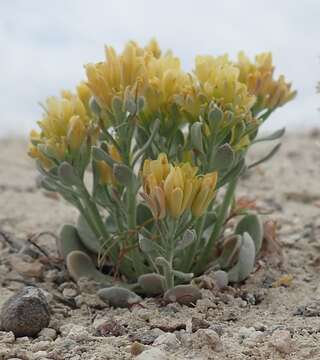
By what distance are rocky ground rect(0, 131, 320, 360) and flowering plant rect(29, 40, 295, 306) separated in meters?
0.09

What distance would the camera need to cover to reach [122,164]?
7.77ft

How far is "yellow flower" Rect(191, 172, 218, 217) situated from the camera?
2219 millimetres

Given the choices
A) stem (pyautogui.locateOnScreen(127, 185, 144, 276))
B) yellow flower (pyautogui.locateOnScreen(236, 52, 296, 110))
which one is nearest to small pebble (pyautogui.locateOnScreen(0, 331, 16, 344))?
stem (pyautogui.locateOnScreen(127, 185, 144, 276))

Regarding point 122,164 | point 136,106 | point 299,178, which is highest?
point 136,106

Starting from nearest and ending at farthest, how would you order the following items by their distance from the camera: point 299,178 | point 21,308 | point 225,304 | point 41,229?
point 21,308 < point 225,304 < point 41,229 < point 299,178

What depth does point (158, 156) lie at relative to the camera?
2.35m

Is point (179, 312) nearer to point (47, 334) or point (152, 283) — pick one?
point (152, 283)

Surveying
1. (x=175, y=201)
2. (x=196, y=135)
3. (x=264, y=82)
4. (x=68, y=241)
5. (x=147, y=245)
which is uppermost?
(x=264, y=82)

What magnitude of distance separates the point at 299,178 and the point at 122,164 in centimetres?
258

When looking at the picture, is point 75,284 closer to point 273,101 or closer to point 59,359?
point 59,359

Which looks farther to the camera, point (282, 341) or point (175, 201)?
point (175, 201)

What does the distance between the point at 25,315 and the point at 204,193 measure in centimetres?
61

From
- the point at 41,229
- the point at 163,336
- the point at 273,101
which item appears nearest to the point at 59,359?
the point at 163,336

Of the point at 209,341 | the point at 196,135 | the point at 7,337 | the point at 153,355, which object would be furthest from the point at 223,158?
the point at 7,337
